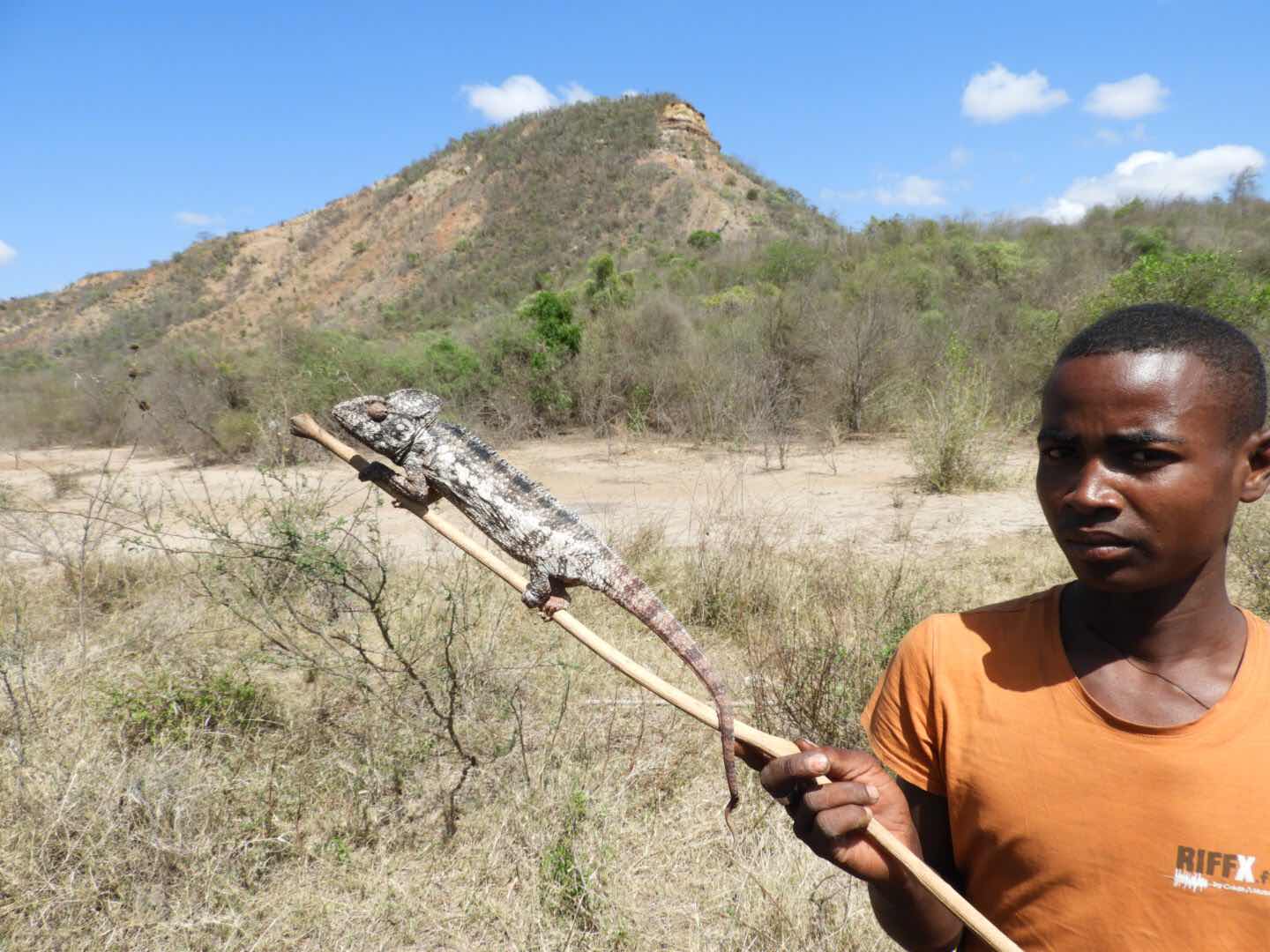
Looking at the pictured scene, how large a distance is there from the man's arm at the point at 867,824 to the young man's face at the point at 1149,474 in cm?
45

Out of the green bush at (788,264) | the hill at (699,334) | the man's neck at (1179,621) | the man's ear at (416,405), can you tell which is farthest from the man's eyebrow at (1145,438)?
the green bush at (788,264)

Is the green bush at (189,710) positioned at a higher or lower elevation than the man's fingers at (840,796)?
lower

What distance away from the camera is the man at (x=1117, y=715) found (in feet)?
3.11

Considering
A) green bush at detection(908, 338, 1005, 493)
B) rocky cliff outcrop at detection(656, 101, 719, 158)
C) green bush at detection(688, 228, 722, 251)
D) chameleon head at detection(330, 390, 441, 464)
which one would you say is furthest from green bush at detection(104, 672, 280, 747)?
rocky cliff outcrop at detection(656, 101, 719, 158)

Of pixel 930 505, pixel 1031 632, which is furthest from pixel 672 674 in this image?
pixel 930 505

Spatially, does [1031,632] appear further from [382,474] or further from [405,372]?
[405,372]

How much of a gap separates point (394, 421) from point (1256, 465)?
75.1 inches

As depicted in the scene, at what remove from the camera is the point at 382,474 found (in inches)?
66.6

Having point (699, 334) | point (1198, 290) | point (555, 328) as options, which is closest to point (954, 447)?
point (1198, 290)

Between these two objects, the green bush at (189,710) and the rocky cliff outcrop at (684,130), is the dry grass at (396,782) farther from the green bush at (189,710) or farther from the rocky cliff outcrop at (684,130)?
the rocky cliff outcrop at (684,130)

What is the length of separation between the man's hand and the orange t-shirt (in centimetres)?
8

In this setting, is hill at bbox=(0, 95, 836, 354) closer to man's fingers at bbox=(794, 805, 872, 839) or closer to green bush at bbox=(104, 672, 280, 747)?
green bush at bbox=(104, 672, 280, 747)

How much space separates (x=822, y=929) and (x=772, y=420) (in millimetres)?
10978

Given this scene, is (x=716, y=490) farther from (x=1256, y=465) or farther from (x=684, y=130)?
(x=684, y=130)
